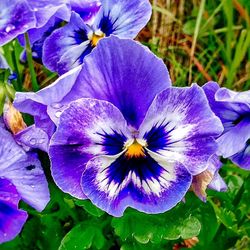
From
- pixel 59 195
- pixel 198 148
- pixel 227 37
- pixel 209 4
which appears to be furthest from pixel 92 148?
pixel 209 4

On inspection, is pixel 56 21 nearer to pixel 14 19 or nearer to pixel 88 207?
pixel 14 19

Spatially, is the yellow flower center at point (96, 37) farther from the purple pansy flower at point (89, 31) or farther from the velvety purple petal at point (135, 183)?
the velvety purple petal at point (135, 183)

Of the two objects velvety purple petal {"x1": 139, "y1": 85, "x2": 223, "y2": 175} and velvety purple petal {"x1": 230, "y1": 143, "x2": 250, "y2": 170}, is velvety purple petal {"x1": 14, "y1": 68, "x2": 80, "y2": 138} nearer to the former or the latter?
velvety purple petal {"x1": 139, "y1": 85, "x2": 223, "y2": 175}

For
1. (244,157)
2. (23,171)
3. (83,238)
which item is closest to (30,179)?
(23,171)

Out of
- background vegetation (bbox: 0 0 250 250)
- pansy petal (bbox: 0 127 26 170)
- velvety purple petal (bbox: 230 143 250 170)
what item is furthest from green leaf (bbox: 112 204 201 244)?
pansy petal (bbox: 0 127 26 170)

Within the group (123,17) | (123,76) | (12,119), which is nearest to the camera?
(123,76)

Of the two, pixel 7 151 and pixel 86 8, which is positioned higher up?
pixel 86 8

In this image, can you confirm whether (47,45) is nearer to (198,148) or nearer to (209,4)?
(198,148)
